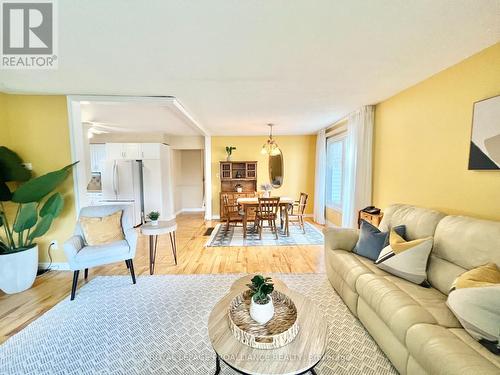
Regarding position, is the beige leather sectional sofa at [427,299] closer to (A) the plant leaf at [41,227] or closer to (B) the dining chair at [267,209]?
(B) the dining chair at [267,209]

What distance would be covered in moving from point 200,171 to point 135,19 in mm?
5927

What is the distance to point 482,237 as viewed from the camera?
56.4 inches


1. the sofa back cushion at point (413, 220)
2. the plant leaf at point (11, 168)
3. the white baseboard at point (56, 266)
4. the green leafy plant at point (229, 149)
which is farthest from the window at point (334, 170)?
the plant leaf at point (11, 168)

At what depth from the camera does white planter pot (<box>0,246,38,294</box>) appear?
2.25 metres

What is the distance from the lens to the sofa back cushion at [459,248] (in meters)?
1.39

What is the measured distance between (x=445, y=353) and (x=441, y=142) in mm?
1996

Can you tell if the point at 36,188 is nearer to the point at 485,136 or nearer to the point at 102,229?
the point at 102,229

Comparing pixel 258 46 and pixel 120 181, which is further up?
pixel 258 46

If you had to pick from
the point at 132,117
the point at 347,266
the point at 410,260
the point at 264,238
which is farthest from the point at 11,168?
the point at 410,260

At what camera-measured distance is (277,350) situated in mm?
1093

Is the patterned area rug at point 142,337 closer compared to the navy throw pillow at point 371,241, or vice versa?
the patterned area rug at point 142,337

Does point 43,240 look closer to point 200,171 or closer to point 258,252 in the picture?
point 258,252

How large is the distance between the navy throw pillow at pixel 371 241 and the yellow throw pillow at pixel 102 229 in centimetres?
280

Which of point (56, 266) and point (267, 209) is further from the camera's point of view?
point (267, 209)
